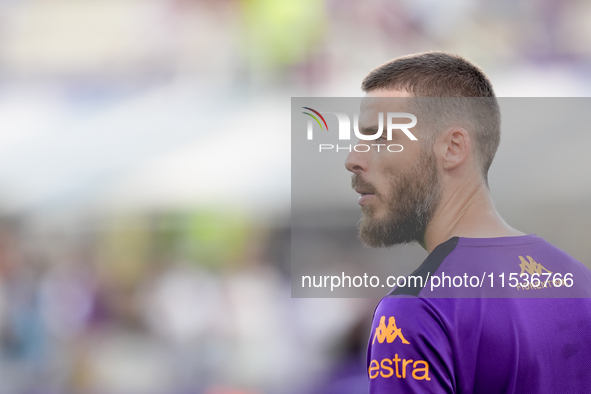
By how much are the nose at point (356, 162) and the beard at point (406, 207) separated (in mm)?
31

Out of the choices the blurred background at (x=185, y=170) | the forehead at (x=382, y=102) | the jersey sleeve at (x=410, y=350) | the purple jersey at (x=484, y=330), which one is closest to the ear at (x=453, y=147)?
the forehead at (x=382, y=102)

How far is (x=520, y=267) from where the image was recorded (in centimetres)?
101

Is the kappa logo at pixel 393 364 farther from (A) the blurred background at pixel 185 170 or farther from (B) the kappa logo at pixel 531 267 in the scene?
(A) the blurred background at pixel 185 170

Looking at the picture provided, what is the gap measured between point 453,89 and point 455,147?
0.14 meters

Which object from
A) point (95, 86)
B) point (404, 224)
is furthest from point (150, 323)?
point (404, 224)

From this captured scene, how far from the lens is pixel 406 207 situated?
1.17 metres

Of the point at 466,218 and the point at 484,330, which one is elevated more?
the point at 466,218

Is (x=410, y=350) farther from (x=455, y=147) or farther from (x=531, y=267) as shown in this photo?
(x=455, y=147)

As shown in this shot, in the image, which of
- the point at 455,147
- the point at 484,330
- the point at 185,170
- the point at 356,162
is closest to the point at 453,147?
the point at 455,147

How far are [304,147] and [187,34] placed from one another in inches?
90.6

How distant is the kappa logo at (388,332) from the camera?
0.92 m

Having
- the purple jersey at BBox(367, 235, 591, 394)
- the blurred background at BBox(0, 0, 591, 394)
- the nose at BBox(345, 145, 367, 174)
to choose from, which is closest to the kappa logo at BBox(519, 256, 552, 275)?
the purple jersey at BBox(367, 235, 591, 394)

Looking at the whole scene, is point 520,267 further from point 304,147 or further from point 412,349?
point 304,147

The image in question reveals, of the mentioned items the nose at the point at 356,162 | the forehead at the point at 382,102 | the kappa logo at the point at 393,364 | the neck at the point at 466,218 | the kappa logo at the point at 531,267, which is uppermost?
the forehead at the point at 382,102
